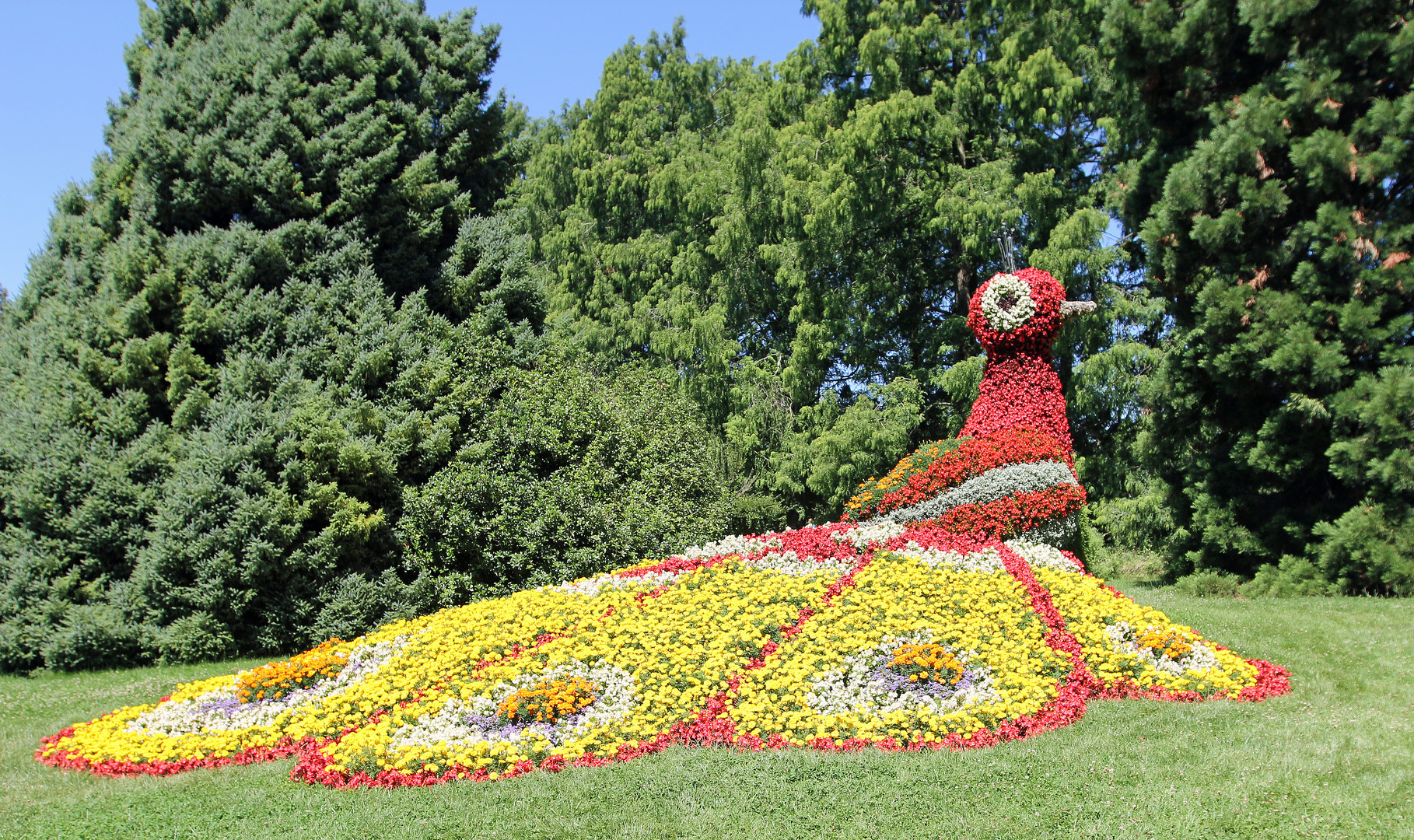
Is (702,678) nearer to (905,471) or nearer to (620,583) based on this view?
(620,583)

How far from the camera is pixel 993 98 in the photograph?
17422mm

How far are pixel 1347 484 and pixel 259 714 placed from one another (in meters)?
11.8

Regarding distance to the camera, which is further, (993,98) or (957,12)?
(957,12)

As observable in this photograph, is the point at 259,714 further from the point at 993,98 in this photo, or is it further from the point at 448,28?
the point at 993,98

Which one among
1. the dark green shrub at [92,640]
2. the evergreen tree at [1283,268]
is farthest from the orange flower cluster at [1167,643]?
the dark green shrub at [92,640]

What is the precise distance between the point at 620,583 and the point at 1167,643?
15.6ft

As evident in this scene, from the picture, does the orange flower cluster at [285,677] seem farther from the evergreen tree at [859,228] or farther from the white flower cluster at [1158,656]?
the evergreen tree at [859,228]

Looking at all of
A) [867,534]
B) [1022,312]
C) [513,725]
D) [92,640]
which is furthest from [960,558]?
[92,640]

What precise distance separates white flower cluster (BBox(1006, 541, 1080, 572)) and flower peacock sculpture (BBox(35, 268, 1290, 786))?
27 mm

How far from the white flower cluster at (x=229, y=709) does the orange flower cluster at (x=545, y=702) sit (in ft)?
5.86

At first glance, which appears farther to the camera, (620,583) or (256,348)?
(256,348)

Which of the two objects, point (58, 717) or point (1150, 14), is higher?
point (1150, 14)

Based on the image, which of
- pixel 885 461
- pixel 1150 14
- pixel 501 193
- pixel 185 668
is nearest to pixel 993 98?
pixel 1150 14

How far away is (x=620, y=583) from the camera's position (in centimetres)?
918
